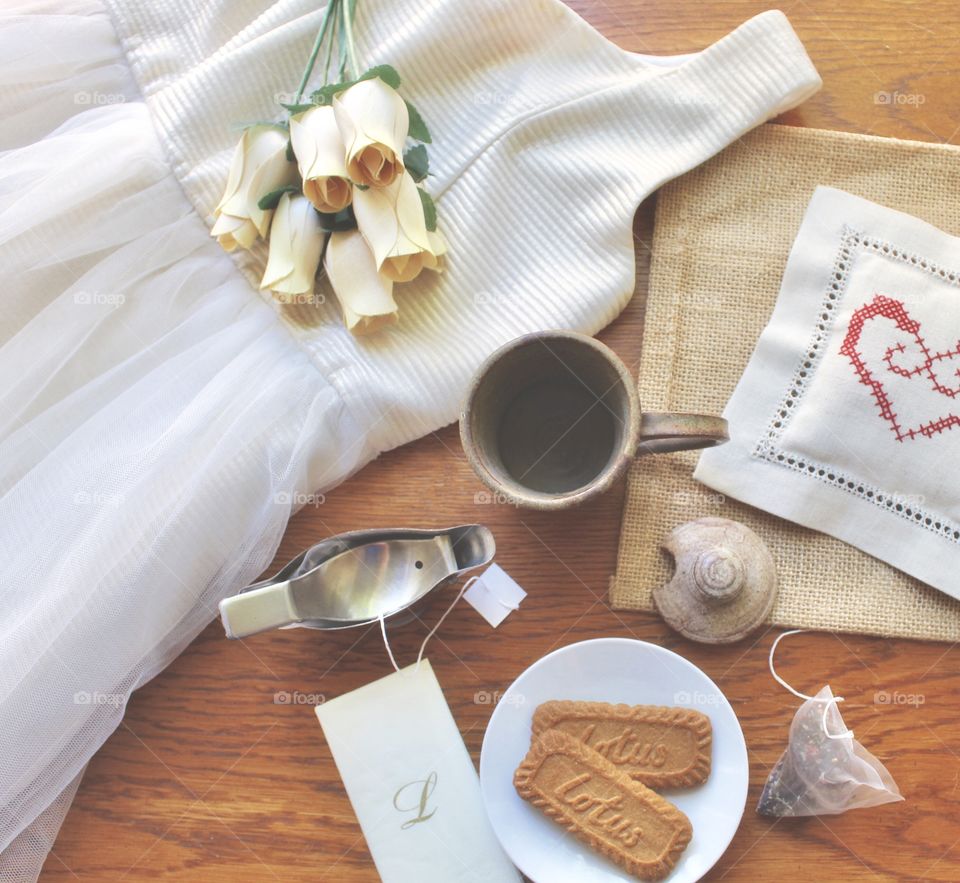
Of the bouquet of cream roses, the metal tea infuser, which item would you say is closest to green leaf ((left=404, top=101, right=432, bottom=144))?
the bouquet of cream roses

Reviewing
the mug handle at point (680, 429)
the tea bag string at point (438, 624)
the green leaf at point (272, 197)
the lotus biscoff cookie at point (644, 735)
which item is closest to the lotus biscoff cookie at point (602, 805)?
the lotus biscoff cookie at point (644, 735)

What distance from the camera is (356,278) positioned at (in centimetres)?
61

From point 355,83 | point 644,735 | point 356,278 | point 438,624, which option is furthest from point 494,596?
point 355,83

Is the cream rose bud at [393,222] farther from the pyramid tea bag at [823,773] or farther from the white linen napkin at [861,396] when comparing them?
the pyramid tea bag at [823,773]

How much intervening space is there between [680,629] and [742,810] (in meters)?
0.13

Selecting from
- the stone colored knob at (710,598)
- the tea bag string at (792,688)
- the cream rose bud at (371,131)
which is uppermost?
the cream rose bud at (371,131)

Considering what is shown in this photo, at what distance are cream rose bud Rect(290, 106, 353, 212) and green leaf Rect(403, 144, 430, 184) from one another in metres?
0.06

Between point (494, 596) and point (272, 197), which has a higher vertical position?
point (272, 197)

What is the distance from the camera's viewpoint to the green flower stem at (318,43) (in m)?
0.62

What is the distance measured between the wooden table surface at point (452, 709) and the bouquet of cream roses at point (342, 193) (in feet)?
0.48

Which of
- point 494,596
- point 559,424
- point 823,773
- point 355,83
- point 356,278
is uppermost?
point 355,83

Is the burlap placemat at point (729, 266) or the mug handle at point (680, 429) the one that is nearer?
the mug handle at point (680, 429)

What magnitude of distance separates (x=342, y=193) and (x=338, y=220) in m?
0.02

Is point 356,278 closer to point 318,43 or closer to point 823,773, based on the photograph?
point 318,43
